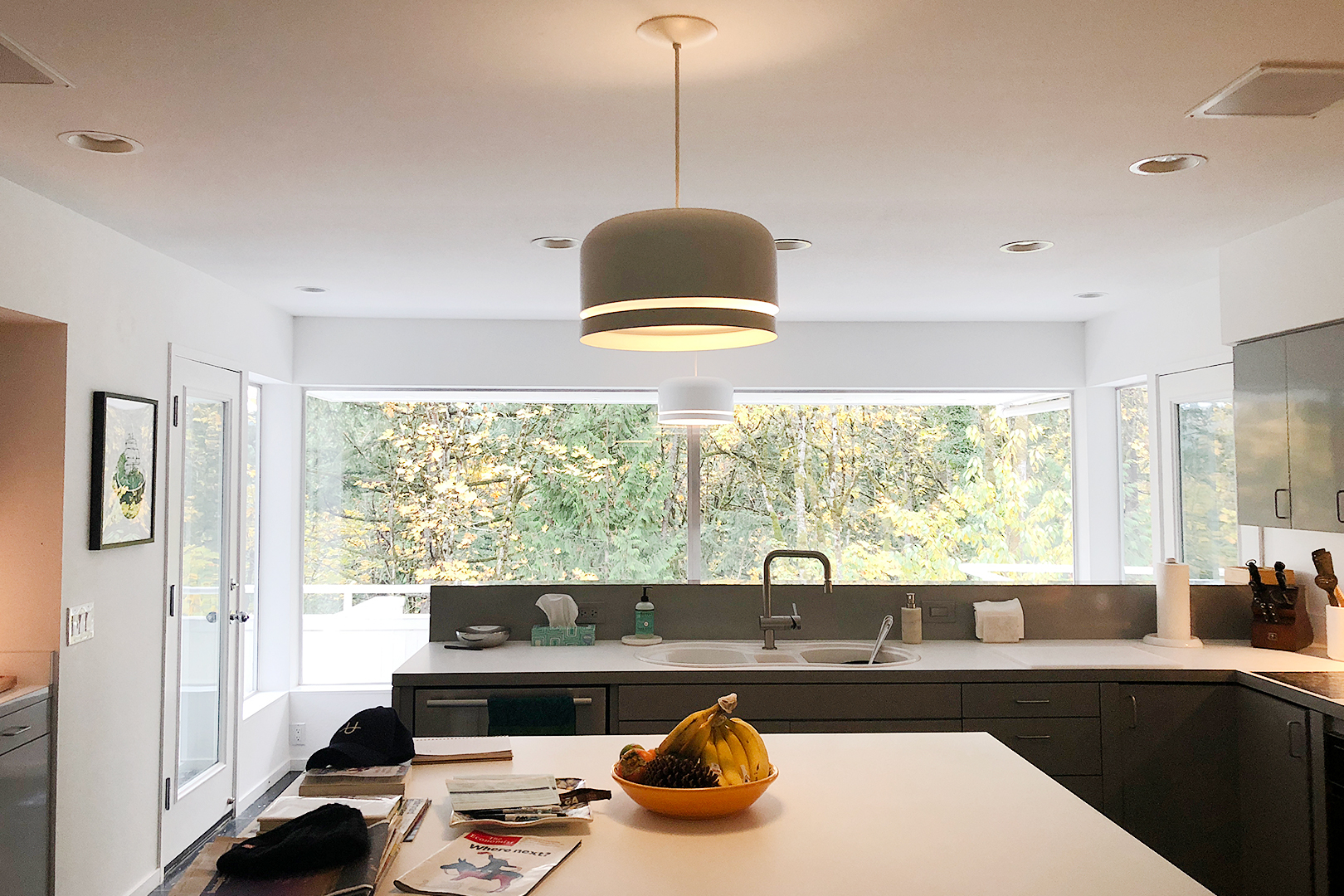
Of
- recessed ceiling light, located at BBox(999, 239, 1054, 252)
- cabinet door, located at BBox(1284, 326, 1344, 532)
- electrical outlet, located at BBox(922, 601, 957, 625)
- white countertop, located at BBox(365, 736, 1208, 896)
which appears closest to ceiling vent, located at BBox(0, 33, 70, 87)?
white countertop, located at BBox(365, 736, 1208, 896)

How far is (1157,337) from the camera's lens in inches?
188

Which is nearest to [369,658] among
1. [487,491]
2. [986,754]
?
[487,491]

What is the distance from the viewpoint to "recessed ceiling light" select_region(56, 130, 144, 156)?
2.50 meters

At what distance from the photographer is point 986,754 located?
2.22 meters

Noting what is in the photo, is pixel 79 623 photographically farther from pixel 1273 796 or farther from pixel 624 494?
pixel 1273 796

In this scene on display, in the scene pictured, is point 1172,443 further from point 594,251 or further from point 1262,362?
point 594,251

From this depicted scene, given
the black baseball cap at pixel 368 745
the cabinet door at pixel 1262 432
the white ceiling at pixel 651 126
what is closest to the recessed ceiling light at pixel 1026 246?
the white ceiling at pixel 651 126

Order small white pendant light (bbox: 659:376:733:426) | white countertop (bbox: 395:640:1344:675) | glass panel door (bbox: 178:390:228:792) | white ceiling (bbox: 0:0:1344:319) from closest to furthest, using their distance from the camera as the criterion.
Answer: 1. white ceiling (bbox: 0:0:1344:319)
2. white countertop (bbox: 395:640:1344:675)
3. glass panel door (bbox: 178:390:228:792)
4. small white pendant light (bbox: 659:376:733:426)

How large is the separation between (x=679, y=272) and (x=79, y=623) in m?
2.77

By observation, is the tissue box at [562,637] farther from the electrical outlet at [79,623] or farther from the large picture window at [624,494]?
the large picture window at [624,494]

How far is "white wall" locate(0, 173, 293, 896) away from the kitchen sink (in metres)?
1.88

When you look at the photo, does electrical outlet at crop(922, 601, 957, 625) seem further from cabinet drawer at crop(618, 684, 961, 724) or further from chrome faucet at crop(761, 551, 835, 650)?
cabinet drawer at crop(618, 684, 961, 724)

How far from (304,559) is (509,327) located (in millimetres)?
1752

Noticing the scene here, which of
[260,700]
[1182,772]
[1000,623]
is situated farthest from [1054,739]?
[260,700]
